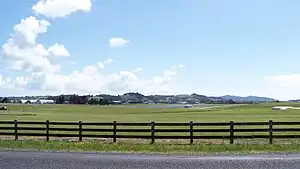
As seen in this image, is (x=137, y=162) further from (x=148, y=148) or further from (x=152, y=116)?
(x=152, y=116)

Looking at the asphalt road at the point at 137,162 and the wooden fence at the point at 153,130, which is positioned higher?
the wooden fence at the point at 153,130

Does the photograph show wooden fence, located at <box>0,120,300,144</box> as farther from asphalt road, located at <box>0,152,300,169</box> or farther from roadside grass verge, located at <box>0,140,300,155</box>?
asphalt road, located at <box>0,152,300,169</box>

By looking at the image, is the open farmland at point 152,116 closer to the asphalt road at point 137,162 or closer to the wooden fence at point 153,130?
the wooden fence at point 153,130

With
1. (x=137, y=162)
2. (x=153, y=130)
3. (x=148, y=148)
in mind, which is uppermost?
(x=153, y=130)

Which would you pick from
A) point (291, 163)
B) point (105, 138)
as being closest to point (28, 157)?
point (291, 163)

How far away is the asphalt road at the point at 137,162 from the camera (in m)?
11.9

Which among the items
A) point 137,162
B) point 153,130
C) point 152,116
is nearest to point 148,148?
point 153,130

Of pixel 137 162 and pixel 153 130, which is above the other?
pixel 153 130

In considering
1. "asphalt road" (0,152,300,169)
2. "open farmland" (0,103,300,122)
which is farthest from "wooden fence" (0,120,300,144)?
"open farmland" (0,103,300,122)

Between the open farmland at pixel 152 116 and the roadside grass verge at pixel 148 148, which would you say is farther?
the open farmland at pixel 152 116

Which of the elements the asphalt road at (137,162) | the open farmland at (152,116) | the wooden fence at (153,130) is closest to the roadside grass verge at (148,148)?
the wooden fence at (153,130)

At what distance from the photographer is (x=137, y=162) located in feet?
42.5

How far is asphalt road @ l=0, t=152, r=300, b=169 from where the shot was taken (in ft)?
39.0

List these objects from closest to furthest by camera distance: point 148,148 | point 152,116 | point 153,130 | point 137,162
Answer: point 137,162, point 148,148, point 153,130, point 152,116
